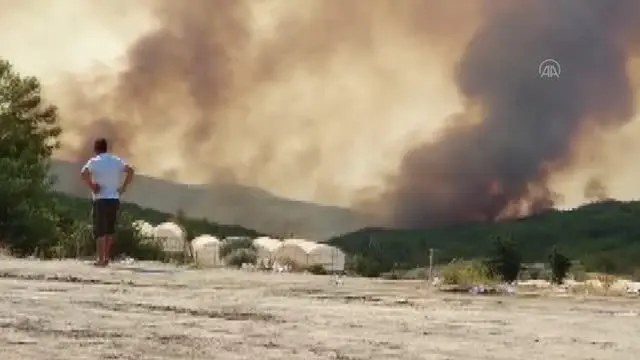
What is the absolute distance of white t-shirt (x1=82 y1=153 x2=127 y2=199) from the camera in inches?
622

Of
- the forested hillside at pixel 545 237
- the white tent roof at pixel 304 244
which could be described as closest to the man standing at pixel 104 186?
the white tent roof at pixel 304 244

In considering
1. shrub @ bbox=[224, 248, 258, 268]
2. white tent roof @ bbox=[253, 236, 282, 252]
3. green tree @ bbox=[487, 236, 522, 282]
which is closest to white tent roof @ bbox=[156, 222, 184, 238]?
white tent roof @ bbox=[253, 236, 282, 252]

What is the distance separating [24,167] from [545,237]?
122m

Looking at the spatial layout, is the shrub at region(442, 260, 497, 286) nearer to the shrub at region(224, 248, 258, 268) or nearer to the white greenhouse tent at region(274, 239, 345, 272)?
the shrub at region(224, 248, 258, 268)

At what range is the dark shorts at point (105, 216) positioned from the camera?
52.5 feet

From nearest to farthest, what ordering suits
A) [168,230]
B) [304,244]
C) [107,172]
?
1. [107,172]
2. [304,244]
3. [168,230]

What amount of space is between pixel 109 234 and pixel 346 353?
10257 mm

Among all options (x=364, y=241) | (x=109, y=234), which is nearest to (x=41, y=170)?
(x=109, y=234)

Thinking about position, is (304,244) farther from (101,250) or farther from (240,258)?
(101,250)

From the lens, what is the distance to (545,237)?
15650 cm

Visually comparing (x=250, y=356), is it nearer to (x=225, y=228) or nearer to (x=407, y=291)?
(x=407, y=291)

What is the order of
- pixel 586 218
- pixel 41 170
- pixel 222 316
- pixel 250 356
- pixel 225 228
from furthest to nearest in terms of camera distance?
pixel 586 218 < pixel 225 228 < pixel 41 170 < pixel 222 316 < pixel 250 356

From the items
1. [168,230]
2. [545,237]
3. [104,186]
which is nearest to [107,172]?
[104,186]

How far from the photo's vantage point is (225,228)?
117062mm
